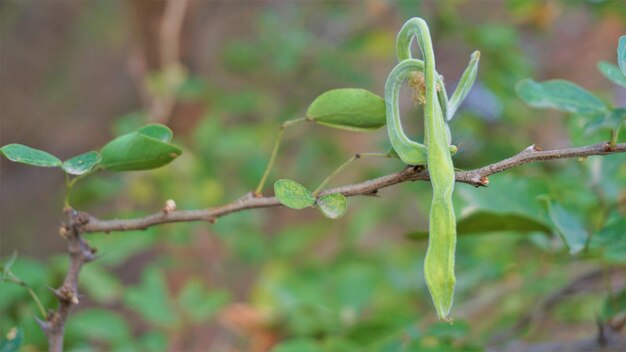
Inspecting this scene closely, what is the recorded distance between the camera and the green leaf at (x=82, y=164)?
0.51 m

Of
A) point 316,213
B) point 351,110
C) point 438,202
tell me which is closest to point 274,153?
point 351,110

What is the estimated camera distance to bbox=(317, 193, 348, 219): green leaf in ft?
1.53

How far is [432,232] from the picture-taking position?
407mm

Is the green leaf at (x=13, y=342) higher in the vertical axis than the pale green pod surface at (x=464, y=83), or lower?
higher

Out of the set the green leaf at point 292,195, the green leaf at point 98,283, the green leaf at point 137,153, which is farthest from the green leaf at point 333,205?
the green leaf at point 98,283

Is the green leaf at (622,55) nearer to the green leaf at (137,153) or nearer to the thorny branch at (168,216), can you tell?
the thorny branch at (168,216)

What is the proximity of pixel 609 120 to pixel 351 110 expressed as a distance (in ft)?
0.71

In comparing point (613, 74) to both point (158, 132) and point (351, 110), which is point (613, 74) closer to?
point (351, 110)

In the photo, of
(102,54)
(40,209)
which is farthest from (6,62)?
(40,209)

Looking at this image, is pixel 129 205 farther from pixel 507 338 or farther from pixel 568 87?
pixel 568 87

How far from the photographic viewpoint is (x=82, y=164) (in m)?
0.52

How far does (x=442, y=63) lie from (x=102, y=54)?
1679 mm

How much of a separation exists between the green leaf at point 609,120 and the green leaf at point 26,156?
43 cm

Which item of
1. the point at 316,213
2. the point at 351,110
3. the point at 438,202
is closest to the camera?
the point at 438,202
